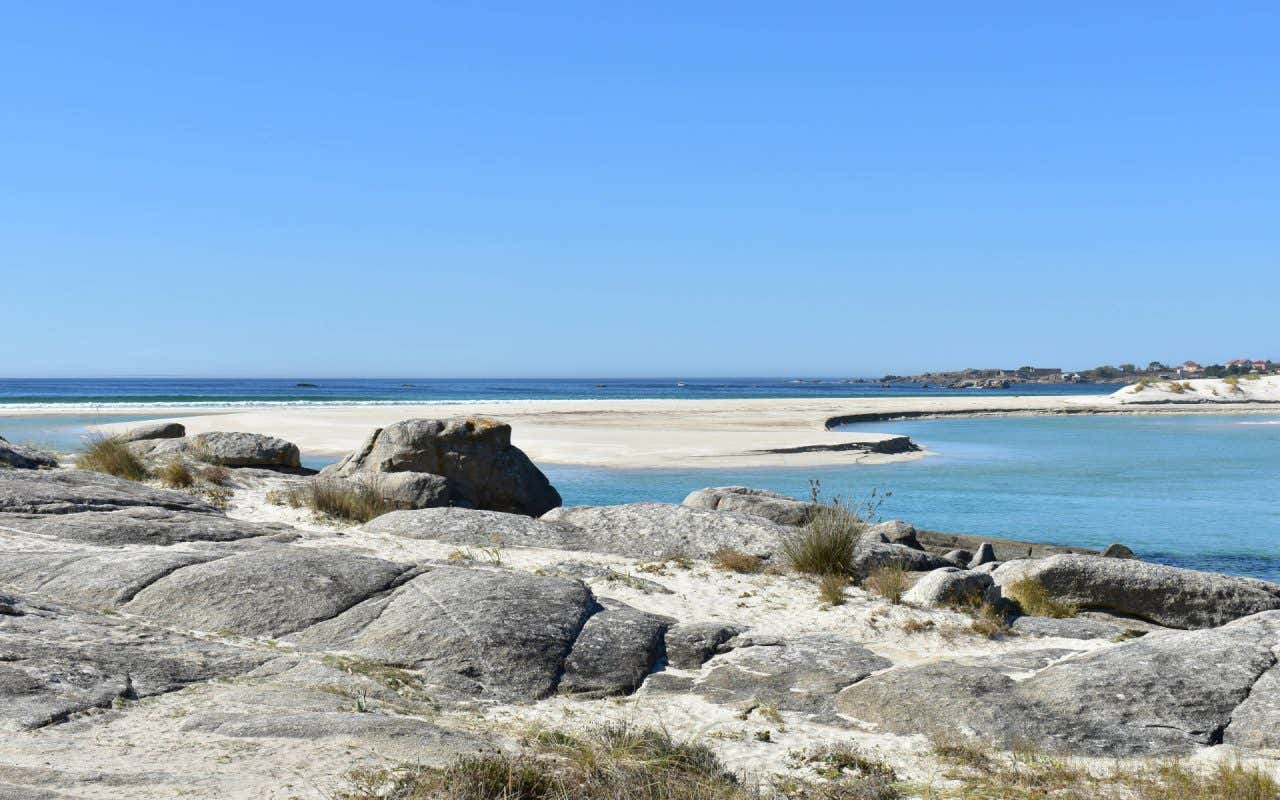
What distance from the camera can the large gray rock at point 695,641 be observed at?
30.5 ft

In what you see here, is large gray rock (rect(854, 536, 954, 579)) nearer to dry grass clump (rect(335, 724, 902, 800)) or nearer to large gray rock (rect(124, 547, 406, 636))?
large gray rock (rect(124, 547, 406, 636))

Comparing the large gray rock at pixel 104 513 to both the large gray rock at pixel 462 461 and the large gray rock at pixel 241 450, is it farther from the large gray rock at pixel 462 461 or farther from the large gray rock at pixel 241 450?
the large gray rock at pixel 241 450

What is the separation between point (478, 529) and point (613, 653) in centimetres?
608

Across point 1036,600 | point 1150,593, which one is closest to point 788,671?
point 1036,600

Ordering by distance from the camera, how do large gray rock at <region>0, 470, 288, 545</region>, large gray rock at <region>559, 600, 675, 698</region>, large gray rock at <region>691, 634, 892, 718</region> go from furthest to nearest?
large gray rock at <region>0, 470, 288, 545</region> < large gray rock at <region>559, 600, 675, 698</region> < large gray rock at <region>691, 634, 892, 718</region>

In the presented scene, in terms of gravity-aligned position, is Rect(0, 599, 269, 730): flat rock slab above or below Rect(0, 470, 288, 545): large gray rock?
below

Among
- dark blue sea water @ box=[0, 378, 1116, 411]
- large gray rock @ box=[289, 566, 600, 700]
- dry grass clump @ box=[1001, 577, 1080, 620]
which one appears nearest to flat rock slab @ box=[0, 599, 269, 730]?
large gray rock @ box=[289, 566, 600, 700]

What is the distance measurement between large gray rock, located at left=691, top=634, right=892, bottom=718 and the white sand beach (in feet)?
72.5

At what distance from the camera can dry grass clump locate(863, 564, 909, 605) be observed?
1176 centimetres

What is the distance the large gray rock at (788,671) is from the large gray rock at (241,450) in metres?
14.9

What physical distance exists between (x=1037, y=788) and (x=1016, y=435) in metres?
46.8

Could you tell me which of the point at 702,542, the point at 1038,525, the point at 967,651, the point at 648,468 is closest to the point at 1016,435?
the point at 648,468

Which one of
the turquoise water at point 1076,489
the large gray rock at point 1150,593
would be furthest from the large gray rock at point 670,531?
the turquoise water at point 1076,489

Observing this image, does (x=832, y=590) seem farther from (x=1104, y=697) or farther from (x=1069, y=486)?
(x=1069, y=486)
